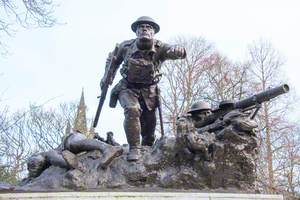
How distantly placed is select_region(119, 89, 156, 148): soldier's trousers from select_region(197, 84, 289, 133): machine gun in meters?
0.75

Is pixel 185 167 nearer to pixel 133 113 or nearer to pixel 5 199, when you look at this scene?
pixel 133 113

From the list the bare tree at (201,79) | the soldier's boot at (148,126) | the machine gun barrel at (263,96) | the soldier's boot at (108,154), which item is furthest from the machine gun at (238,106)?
the bare tree at (201,79)

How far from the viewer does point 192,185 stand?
5086mm

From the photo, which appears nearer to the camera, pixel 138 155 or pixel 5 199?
pixel 5 199

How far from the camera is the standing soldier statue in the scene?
5.65 metres

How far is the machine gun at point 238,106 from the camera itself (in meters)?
5.46

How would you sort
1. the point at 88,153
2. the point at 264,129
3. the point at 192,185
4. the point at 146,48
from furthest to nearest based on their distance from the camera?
1. the point at 264,129
2. the point at 146,48
3. the point at 88,153
4. the point at 192,185

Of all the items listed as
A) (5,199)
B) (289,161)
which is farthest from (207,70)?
(5,199)

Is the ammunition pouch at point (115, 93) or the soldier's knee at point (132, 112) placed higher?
the ammunition pouch at point (115, 93)

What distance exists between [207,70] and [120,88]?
12.1m

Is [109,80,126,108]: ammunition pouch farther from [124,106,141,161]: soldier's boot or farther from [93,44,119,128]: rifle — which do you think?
[124,106,141,161]: soldier's boot

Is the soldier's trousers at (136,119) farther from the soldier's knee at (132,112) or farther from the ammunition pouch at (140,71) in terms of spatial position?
the ammunition pouch at (140,71)

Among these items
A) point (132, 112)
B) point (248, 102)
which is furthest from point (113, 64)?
point (248, 102)

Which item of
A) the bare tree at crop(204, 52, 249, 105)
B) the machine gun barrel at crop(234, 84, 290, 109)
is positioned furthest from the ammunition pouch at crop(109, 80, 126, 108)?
the bare tree at crop(204, 52, 249, 105)
